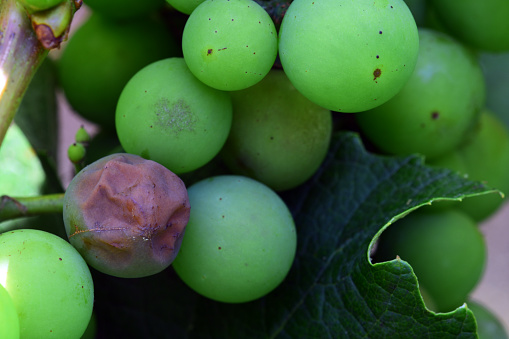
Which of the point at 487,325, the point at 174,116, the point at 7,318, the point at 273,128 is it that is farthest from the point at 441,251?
the point at 7,318

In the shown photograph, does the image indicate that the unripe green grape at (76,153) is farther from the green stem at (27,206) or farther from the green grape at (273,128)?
the green grape at (273,128)

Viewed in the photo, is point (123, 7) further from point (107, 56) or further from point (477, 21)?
point (477, 21)

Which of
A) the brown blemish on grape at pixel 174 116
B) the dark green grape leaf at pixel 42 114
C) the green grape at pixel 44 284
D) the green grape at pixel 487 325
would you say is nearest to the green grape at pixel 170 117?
the brown blemish on grape at pixel 174 116

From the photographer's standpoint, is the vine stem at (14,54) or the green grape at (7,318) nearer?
the green grape at (7,318)

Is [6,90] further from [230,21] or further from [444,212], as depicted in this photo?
[444,212]

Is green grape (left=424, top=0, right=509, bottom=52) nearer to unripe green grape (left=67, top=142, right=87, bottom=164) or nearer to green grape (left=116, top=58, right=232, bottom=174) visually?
green grape (left=116, top=58, right=232, bottom=174)
